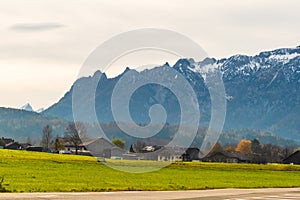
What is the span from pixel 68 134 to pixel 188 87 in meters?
130

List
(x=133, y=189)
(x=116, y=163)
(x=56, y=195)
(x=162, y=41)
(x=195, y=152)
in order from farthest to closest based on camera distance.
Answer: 1. (x=195, y=152)
2. (x=116, y=163)
3. (x=162, y=41)
4. (x=133, y=189)
5. (x=56, y=195)

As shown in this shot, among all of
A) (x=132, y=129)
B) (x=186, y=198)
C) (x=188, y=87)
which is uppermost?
(x=188, y=87)

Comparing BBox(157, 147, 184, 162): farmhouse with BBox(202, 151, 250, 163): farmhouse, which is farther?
BBox(202, 151, 250, 163): farmhouse

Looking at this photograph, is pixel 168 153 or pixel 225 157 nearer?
pixel 168 153

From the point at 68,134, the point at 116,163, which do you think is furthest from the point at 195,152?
the point at 116,163

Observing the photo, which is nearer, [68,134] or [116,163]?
[116,163]

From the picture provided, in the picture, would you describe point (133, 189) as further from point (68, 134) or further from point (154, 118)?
point (68, 134)

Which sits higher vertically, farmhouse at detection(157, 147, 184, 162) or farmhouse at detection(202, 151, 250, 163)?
farmhouse at detection(202, 151, 250, 163)

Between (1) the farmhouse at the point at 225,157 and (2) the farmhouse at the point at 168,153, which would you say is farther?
(1) the farmhouse at the point at 225,157

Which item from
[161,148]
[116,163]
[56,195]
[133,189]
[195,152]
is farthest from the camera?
[195,152]

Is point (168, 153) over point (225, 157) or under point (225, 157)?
under

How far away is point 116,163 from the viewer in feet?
289

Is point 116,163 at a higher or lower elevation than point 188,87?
lower

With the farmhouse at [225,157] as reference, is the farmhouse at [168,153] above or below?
below
